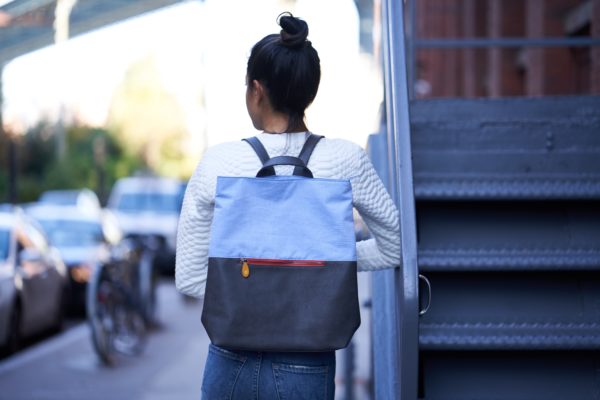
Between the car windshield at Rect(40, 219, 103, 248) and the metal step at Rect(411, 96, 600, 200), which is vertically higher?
the metal step at Rect(411, 96, 600, 200)

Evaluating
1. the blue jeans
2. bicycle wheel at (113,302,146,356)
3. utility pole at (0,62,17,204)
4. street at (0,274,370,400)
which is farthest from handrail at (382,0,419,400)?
utility pole at (0,62,17,204)

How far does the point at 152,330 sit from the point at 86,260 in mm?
2081

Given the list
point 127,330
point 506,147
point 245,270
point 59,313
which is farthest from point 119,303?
point 245,270

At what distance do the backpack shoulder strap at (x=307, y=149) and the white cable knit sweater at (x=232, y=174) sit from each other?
2cm

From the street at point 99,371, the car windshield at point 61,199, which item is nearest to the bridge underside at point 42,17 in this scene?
the street at point 99,371

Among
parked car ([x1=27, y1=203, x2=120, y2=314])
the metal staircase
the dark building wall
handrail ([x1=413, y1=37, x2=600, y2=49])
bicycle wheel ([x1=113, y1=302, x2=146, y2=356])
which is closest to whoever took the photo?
the metal staircase

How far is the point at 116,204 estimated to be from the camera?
23750mm

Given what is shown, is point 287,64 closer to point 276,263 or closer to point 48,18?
point 276,263

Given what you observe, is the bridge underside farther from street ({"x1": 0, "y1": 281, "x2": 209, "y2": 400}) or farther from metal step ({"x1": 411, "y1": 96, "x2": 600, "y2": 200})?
metal step ({"x1": 411, "y1": 96, "x2": 600, "y2": 200})

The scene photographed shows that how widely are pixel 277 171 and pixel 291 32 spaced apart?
41 centimetres

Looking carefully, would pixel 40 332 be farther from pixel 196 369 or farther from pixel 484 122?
pixel 484 122

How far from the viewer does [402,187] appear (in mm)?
3375

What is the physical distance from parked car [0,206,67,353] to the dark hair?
25.9ft

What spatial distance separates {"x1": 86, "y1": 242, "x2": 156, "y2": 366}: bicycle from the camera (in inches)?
382
